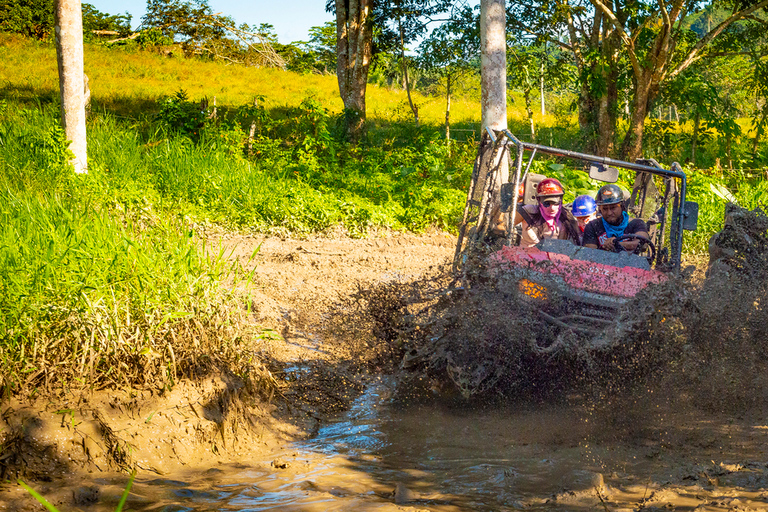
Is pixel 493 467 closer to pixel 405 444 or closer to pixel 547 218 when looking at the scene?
pixel 405 444

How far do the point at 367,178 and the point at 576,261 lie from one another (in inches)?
292

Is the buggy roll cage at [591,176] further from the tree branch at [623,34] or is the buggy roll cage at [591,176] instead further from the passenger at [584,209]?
the tree branch at [623,34]

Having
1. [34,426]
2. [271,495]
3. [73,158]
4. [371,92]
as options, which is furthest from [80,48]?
[371,92]

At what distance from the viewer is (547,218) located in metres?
6.43

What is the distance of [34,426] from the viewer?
369 centimetres

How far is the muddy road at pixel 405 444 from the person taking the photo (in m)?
3.46

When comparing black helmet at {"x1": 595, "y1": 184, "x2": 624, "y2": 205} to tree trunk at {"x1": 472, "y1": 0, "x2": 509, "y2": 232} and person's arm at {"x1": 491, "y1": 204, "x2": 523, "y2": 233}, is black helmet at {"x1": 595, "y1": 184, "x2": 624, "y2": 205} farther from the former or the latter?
tree trunk at {"x1": 472, "y1": 0, "x2": 509, "y2": 232}

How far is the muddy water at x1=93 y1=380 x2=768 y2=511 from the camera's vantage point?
342cm

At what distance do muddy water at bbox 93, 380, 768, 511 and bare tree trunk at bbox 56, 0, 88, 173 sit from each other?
6.50 m

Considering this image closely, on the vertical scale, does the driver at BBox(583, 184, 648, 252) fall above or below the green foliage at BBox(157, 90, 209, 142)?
below

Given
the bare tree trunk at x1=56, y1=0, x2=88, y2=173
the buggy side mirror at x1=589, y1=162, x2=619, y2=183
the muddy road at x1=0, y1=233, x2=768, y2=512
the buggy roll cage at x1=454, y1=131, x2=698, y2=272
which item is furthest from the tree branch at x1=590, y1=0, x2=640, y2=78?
the muddy road at x1=0, y1=233, x2=768, y2=512

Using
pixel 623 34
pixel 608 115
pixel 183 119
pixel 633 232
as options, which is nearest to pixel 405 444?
pixel 633 232

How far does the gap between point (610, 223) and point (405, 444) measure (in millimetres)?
3236

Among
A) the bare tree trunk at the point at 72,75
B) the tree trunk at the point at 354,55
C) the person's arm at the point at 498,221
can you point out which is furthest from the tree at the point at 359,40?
the person's arm at the point at 498,221
